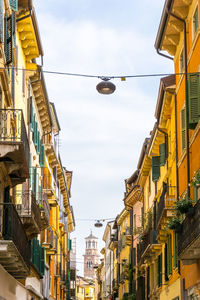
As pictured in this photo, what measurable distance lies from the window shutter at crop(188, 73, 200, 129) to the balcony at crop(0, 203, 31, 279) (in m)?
5.93

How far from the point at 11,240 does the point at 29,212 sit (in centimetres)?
688

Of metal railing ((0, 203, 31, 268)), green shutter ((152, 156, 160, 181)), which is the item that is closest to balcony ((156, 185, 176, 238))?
green shutter ((152, 156, 160, 181))

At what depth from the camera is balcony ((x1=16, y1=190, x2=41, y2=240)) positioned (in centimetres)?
2467

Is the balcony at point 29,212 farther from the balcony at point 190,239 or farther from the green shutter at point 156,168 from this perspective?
the green shutter at point 156,168

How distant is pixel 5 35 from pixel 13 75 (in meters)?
3.06

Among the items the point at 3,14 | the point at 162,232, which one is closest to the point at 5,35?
the point at 3,14

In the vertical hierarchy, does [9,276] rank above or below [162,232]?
below

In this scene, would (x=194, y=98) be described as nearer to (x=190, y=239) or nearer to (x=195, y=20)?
(x=195, y=20)

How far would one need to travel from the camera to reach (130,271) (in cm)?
5091

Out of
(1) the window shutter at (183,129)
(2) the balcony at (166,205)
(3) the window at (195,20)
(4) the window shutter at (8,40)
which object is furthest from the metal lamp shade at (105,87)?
(2) the balcony at (166,205)

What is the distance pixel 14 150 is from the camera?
17.0 metres

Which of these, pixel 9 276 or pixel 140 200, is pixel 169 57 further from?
pixel 140 200

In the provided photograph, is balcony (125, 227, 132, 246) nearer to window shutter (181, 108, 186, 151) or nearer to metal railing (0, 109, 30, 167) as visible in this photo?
window shutter (181, 108, 186, 151)

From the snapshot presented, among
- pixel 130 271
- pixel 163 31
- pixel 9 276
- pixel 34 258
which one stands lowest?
pixel 9 276
